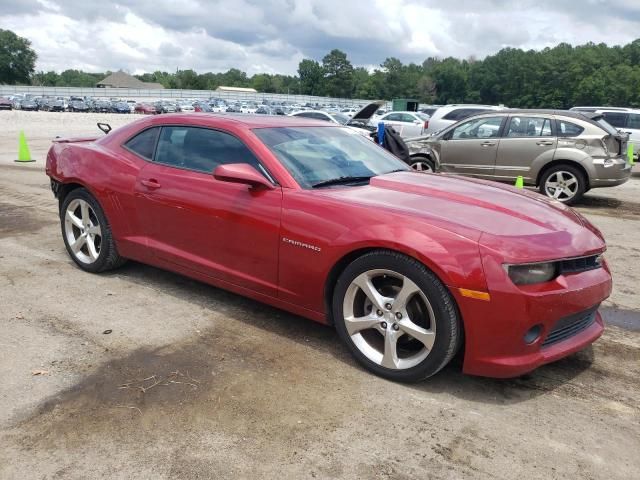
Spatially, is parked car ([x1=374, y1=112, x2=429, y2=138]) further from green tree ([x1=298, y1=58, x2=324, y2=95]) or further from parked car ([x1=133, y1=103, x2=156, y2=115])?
green tree ([x1=298, y1=58, x2=324, y2=95])

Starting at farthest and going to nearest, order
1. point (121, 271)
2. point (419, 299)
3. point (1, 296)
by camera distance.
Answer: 1. point (121, 271)
2. point (1, 296)
3. point (419, 299)

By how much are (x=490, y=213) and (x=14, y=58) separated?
131464mm

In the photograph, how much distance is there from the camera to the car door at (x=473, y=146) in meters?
10.2

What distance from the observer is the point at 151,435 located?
264 centimetres

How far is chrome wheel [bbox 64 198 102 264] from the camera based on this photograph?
16.2 feet

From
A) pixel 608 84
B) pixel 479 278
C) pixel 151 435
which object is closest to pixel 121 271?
pixel 151 435

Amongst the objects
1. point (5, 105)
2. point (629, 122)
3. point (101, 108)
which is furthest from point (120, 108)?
point (629, 122)

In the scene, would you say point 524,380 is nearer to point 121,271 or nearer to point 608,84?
point 121,271

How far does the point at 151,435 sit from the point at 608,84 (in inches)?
4255

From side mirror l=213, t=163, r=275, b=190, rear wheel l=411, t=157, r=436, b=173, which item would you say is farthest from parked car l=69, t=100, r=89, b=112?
side mirror l=213, t=163, r=275, b=190

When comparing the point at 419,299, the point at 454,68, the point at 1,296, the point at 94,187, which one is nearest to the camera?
the point at 419,299

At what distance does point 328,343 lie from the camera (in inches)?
146

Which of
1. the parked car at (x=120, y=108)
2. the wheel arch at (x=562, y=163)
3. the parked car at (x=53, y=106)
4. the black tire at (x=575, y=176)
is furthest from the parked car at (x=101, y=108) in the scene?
the black tire at (x=575, y=176)

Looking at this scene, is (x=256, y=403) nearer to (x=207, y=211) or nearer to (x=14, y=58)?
(x=207, y=211)
